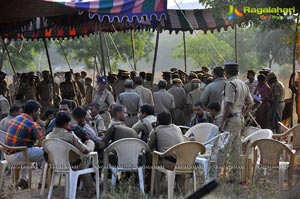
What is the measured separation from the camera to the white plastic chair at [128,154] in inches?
282

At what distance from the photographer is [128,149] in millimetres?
7199

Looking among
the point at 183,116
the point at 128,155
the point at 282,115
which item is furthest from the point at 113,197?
the point at 282,115

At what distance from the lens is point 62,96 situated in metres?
14.0

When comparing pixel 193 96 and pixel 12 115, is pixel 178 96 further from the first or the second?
pixel 12 115

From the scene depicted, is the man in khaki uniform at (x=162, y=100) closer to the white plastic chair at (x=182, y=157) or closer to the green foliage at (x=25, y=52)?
the white plastic chair at (x=182, y=157)

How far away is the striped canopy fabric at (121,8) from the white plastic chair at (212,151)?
3638 mm

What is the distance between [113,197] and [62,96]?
7.38 m

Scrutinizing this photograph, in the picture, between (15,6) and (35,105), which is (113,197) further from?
(15,6)

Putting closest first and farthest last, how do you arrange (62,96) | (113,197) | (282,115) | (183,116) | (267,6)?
(113,197)
(267,6)
(183,116)
(282,115)
(62,96)

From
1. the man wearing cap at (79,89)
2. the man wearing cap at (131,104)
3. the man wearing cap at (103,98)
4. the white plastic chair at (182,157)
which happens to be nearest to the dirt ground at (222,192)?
the white plastic chair at (182,157)

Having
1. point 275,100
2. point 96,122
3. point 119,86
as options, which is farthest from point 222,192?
point 119,86

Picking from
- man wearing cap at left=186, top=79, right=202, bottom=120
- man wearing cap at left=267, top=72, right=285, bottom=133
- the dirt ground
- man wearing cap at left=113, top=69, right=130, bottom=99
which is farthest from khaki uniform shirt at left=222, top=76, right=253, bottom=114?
man wearing cap at left=113, top=69, right=130, bottom=99

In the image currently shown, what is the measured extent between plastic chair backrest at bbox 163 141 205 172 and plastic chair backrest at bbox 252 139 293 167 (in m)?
0.91

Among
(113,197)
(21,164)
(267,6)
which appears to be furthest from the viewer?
(267,6)
